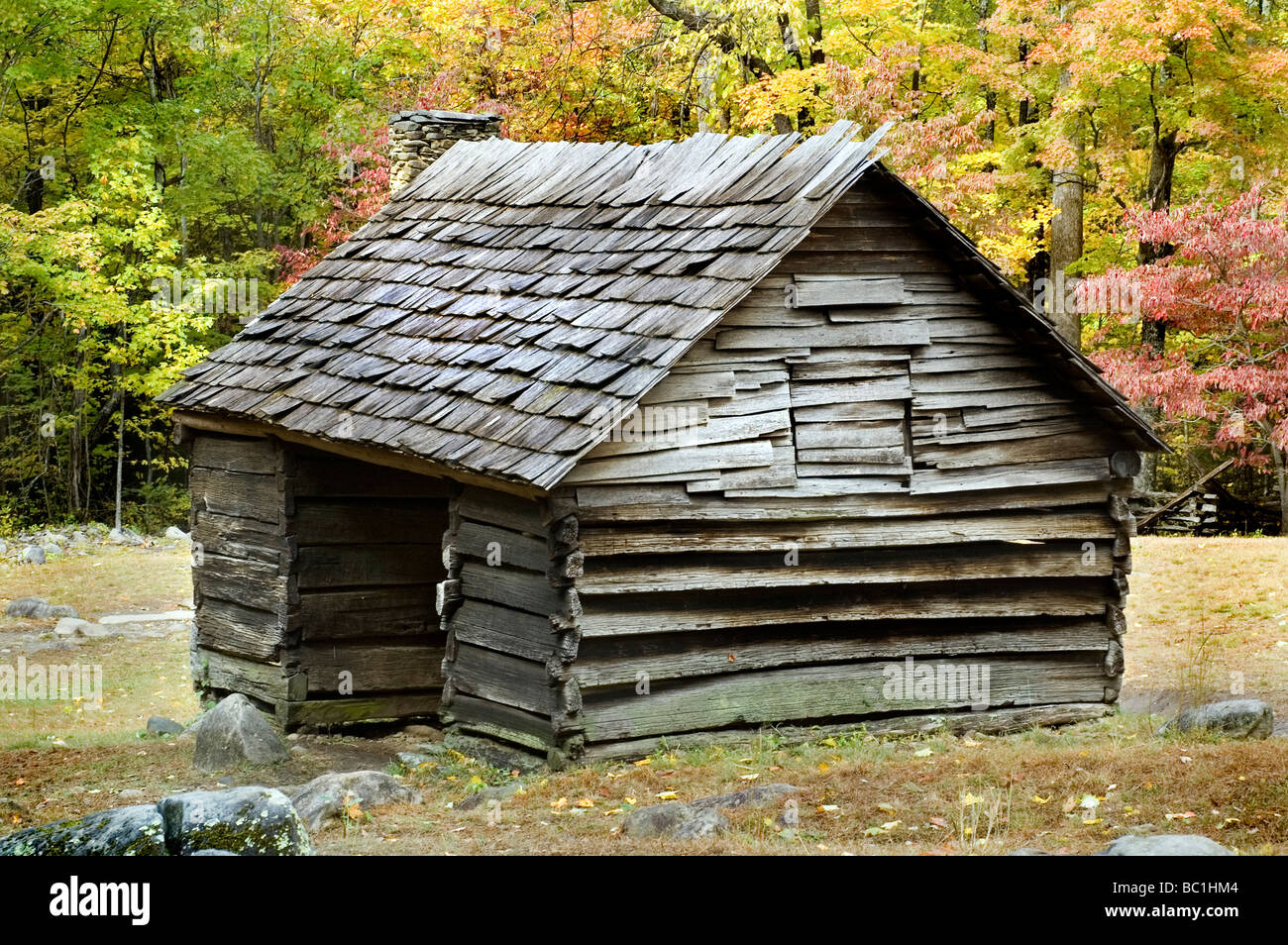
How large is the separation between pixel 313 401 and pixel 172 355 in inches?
514

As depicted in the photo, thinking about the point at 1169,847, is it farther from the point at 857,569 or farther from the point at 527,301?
the point at 527,301

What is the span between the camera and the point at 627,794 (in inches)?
341

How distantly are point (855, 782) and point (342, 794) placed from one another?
125 inches

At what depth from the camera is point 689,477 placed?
Result: 9945 millimetres

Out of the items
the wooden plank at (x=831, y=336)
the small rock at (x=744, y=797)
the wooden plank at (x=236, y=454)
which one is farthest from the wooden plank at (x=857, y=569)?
the wooden plank at (x=236, y=454)

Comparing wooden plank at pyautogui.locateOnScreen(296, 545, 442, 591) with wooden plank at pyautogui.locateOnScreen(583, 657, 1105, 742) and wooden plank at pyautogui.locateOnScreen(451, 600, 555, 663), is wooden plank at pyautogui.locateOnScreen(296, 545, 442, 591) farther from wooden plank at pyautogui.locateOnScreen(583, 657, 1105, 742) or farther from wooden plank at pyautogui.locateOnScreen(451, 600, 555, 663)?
wooden plank at pyautogui.locateOnScreen(583, 657, 1105, 742)

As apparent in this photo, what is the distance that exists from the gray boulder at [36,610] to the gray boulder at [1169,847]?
1638cm

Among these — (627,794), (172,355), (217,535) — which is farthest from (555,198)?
(172,355)

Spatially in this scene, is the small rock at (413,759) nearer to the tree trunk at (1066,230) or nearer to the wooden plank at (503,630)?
the wooden plank at (503,630)

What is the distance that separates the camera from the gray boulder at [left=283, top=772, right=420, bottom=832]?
8.46 meters

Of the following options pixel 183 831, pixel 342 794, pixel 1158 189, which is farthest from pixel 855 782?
pixel 1158 189

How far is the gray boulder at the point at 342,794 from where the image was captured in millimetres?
8461

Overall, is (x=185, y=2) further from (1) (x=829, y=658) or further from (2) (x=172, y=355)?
(1) (x=829, y=658)

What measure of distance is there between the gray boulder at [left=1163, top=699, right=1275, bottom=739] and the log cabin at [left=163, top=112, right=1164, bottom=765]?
1564mm
